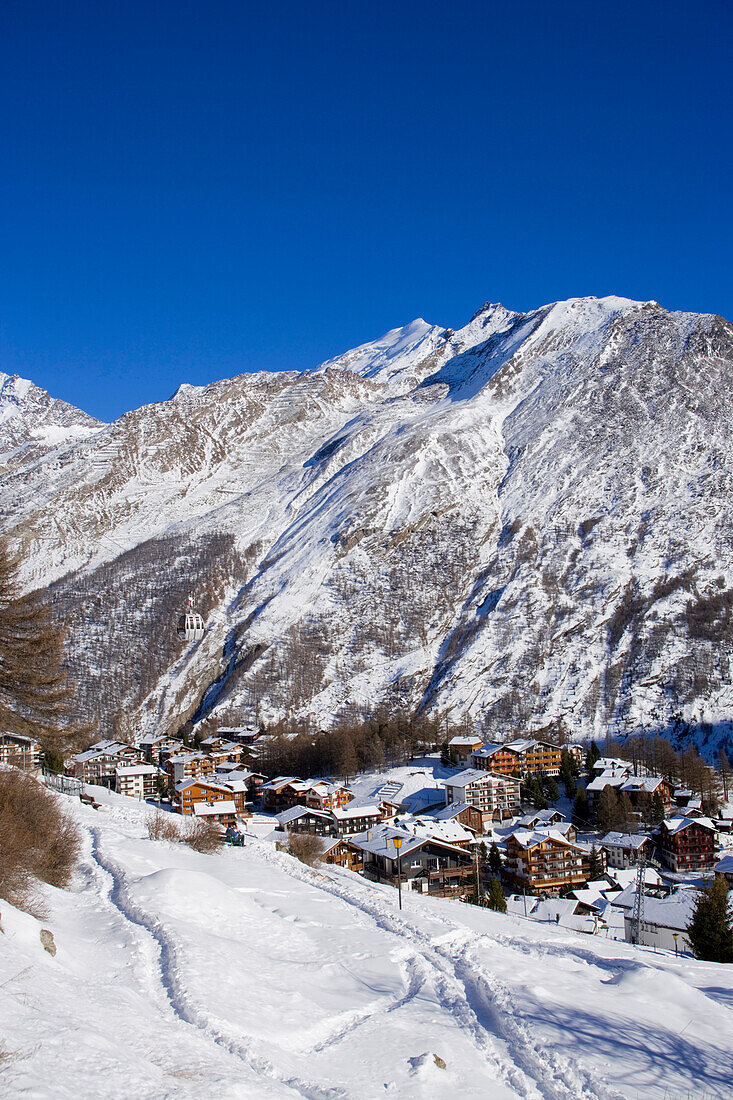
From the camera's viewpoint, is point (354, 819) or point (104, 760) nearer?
point (354, 819)

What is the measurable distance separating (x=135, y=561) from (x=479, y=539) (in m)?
80.1

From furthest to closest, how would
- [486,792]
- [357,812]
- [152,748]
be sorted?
[152,748] → [486,792] → [357,812]

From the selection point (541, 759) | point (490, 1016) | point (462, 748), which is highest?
point (490, 1016)

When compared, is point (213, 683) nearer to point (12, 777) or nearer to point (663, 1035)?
point (12, 777)

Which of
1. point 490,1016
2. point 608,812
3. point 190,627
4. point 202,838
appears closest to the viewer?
point 490,1016

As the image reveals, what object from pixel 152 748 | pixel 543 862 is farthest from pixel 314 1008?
pixel 152 748

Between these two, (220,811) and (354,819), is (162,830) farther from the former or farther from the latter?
(354,819)

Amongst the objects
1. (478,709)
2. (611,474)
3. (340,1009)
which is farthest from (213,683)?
(340,1009)

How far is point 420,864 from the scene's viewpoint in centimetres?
4412

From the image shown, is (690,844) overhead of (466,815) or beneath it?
overhead

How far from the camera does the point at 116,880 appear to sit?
19.1 meters

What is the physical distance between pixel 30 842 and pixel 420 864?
32492 millimetres

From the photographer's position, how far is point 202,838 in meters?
28.6

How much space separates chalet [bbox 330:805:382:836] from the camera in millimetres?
57344
